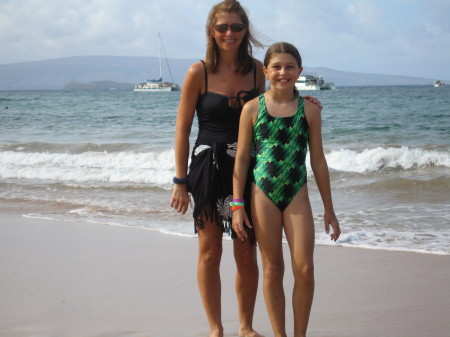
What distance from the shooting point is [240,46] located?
3295mm

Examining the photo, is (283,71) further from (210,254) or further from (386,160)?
(386,160)

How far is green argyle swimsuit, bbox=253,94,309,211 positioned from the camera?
118 inches

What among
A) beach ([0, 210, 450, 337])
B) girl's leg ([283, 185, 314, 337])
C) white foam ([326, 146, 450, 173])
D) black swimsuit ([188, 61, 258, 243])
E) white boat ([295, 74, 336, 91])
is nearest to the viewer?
girl's leg ([283, 185, 314, 337])

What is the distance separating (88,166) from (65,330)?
10.6 m

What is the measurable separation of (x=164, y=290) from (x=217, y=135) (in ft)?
5.40

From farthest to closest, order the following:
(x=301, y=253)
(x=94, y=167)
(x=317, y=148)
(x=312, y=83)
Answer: (x=312, y=83), (x=94, y=167), (x=317, y=148), (x=301, y=253)

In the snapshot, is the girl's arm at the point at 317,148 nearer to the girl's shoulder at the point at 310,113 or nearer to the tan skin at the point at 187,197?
the girl's shoulder at the point at 310,113

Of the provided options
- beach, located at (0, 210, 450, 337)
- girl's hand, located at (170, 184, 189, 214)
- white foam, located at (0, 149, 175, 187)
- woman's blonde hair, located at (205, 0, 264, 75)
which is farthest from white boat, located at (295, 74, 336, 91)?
girl's hand, located at (170, 184, 189, 214)

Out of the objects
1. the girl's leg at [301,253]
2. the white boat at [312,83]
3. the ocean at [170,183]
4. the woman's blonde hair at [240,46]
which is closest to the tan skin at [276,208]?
the girl's leg at [301,253]

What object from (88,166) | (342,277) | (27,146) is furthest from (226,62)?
(27,146)

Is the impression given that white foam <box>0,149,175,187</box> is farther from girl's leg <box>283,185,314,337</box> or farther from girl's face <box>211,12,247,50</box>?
girl's leg <box>283,185,314,337</box>

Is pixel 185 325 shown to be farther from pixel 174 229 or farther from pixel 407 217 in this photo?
pixel 407 217

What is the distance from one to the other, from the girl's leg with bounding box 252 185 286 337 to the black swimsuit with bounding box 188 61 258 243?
199 mm

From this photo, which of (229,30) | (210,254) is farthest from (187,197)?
(229,30)
